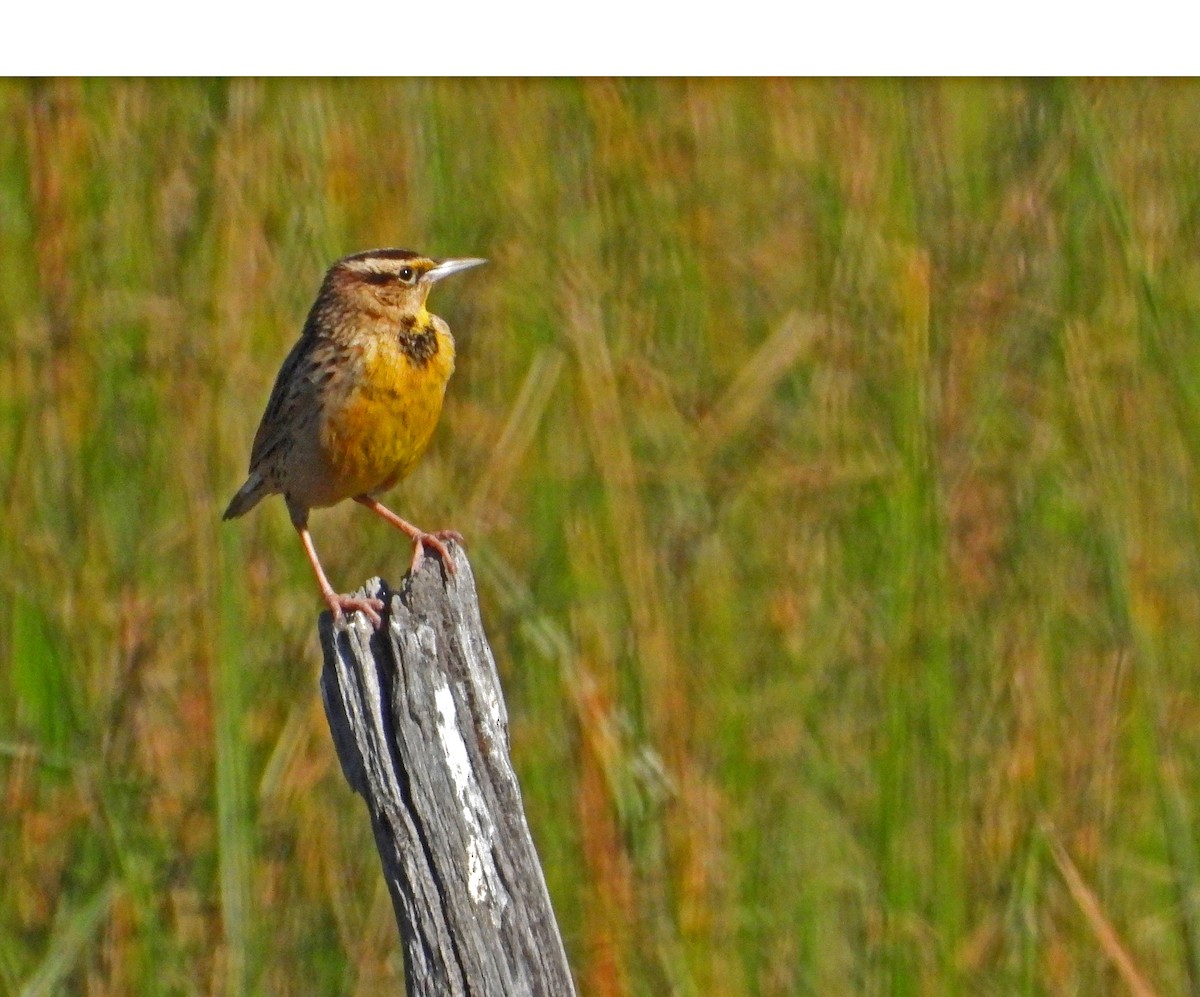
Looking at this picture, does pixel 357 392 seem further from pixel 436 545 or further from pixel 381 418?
pixel 436 545

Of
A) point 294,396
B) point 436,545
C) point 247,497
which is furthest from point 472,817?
point 247,497

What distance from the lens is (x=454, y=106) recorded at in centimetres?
335

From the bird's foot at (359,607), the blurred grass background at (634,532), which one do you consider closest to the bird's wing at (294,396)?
the blurred grass background at (634,532)

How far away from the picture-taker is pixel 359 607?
2.22 metres

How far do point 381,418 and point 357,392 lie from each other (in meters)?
0.06

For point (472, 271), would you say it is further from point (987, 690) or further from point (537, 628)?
point (987, 690)

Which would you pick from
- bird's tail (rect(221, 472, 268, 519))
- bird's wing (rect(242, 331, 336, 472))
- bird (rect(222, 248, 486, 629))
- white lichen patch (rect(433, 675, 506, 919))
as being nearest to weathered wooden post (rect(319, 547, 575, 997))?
white lichen patch (rect(433, 675, 506, 919))

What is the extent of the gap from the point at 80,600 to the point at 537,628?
788 mm

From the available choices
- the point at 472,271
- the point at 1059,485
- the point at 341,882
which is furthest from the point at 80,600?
the point at 1059,485

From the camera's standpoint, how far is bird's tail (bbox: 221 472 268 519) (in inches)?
126

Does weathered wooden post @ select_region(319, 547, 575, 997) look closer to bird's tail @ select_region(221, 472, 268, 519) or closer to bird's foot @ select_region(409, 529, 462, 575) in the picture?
bird's foot @ select_region(409, 529, 462, 575)

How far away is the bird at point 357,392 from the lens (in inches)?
115

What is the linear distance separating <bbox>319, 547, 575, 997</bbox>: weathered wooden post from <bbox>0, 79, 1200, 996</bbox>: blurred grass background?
3.77 ft
